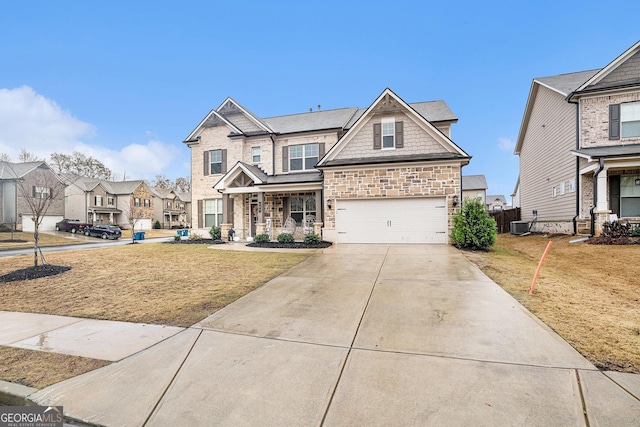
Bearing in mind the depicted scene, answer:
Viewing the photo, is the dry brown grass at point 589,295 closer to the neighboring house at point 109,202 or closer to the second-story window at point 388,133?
the second-story window at point 388,133

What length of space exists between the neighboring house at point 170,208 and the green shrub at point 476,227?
155 ft

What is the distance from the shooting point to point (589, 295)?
5.26 meters

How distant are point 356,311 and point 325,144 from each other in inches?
521

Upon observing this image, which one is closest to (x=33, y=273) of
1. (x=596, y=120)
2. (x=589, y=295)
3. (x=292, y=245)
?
(x=292, y=245)

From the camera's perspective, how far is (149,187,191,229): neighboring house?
4694 cm

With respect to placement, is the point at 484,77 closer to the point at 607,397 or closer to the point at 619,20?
the point at 619,20

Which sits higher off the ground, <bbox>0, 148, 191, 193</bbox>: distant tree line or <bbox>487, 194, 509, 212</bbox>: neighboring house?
<bbox>0, 148, 191, 193</bbox>: distant tree line

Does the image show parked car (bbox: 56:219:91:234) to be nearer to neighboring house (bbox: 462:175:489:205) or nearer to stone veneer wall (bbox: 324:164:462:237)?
stone veneer wall (bbox: 324:164:462:237)

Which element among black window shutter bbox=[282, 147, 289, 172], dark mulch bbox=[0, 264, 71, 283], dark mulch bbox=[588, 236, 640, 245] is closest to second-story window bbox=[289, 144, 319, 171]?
black window shutter bbox=[282, 147, 289, 172]

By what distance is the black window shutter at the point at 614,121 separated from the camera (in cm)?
1328

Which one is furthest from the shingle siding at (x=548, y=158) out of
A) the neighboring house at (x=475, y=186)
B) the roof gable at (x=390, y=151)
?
the neighboring house at (x=475, y=186)

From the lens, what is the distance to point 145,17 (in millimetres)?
14852

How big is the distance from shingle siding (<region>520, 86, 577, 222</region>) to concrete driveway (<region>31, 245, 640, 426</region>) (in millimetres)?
15089

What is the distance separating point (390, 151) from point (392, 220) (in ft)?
11.3
